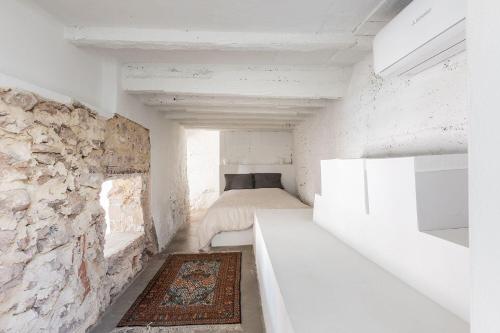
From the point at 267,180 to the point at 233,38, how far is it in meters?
3.87

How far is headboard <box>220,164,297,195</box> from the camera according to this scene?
5.79 metres

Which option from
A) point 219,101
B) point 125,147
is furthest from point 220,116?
point 125,147

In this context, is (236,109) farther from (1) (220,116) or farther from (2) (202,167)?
(2) (202,167)

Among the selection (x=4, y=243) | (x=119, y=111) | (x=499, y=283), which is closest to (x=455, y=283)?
(x=499, y=283)

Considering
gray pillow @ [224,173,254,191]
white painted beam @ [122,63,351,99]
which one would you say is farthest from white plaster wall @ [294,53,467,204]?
gray pillow @ [224,173,254,191]

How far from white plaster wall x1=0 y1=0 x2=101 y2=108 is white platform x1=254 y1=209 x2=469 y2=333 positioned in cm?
163

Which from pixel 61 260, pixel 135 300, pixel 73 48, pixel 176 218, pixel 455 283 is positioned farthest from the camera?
pixel 176 218

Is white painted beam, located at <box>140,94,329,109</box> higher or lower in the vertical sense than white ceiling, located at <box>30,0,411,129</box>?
lower

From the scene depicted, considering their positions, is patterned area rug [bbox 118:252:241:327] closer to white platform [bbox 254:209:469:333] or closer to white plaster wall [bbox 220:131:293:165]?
white platform [bbox 254:209:469:333]

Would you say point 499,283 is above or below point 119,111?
below

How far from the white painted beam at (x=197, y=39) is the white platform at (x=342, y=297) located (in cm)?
135

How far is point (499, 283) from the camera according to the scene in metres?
0.41

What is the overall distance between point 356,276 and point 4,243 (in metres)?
1.65

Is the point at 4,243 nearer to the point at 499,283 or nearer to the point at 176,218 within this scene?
the point at 499,283
